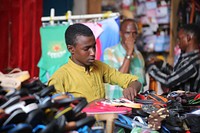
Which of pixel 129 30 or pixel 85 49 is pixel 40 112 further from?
pixel 129 30

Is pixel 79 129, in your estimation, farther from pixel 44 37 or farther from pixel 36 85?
pixel 44 37

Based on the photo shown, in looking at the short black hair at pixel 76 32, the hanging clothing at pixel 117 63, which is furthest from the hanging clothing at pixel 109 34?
the short black hair at pixel 76 32

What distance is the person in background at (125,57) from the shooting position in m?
4.09

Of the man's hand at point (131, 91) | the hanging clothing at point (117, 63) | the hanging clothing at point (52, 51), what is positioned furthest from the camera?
the hanging clothing at point (52, 51)

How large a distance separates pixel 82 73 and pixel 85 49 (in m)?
0.18

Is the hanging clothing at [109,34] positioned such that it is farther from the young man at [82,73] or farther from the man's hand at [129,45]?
the young man at [82,73]

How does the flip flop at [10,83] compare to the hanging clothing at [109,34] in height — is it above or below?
below

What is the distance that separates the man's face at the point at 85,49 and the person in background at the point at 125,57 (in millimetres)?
1160

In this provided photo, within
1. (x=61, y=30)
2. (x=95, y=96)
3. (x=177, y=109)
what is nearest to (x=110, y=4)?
(x=61, y=30)

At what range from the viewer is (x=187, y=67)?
13.7 feet

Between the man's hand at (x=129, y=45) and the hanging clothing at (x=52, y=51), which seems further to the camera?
the hanging clothing at (x=52, y=51)

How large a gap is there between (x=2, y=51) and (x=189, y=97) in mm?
2398

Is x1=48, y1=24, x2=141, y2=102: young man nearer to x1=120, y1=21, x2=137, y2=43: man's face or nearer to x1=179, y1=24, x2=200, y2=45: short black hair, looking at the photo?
x1=120, y1=21, x2=137, y2=43: man's face

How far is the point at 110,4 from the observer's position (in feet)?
19.6
